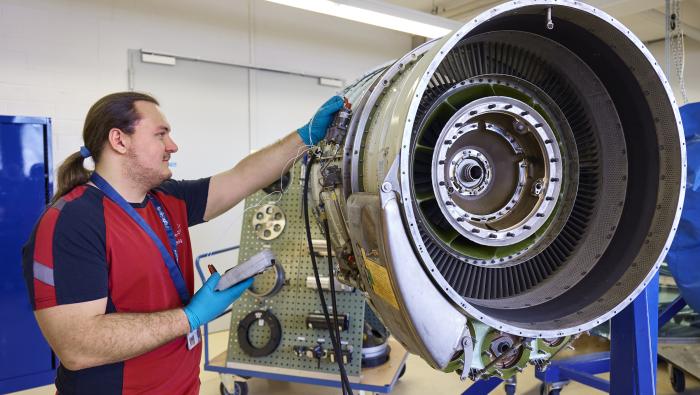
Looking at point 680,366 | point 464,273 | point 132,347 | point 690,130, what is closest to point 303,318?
point 132,347

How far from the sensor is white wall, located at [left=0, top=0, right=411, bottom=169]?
122 inches

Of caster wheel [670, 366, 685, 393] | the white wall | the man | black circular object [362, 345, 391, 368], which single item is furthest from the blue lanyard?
caster wheel [670, 366, 685, 393]

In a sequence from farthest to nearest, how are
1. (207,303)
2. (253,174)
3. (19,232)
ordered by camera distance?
(19,232) < (253,174) < (207,303)

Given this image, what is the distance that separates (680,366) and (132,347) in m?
2.89

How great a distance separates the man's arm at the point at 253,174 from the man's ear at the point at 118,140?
346 mm

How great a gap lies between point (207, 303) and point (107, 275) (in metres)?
0.28

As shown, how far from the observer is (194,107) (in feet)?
12.5

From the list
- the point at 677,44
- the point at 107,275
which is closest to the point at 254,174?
the point at 107,275

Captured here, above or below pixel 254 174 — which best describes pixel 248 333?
below

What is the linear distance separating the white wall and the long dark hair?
214cm

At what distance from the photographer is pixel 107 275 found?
4.06 feet

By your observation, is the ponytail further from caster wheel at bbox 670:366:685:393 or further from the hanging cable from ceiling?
caster wheel at bbox 670:366:685:393

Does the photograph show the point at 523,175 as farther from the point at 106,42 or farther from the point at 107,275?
the point at 106,42

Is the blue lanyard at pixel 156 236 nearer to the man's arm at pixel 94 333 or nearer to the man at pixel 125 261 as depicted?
the man at pixel 125 261
